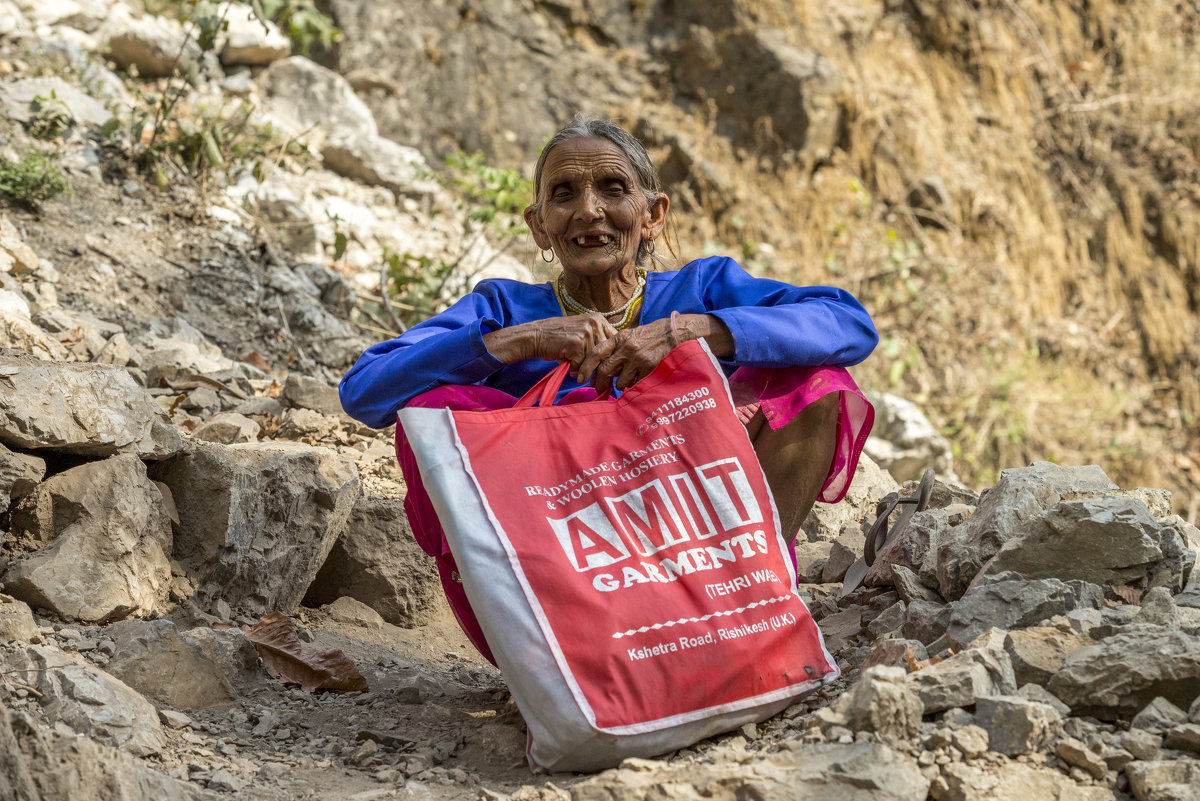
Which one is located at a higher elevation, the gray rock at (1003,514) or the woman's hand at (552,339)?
the woman's hand at (552,339)

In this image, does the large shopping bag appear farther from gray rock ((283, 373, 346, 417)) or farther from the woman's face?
gray rock ((283, 373, 346, 417))

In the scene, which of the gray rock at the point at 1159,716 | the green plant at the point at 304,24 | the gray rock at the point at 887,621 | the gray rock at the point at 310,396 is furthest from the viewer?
the green plant at the point at 304,24

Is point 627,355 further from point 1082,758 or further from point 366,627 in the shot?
point 366,627

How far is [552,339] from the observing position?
6.73 feet

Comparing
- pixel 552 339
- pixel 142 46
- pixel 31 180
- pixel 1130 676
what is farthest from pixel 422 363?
pixel 142 46

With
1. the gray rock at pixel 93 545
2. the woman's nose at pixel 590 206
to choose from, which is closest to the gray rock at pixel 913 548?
the woman's nose at pixel 590 206

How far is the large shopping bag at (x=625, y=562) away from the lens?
167 centimetres

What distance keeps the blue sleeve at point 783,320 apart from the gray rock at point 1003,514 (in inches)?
16.5

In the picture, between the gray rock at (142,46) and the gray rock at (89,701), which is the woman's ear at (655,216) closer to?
the gray rock at (89,701)

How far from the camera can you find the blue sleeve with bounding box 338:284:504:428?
6.71 ft

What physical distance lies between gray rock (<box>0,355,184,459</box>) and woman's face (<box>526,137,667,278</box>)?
1.06 m

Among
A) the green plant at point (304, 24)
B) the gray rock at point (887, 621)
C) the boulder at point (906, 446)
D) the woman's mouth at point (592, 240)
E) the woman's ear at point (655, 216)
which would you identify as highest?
the green plant at point (304, 24)

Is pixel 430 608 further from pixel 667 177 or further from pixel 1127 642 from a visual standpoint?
pixel 667 177

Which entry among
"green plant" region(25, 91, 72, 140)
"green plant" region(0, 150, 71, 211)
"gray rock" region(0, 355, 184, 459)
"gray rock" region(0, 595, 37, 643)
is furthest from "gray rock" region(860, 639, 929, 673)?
"green plant" region(25, 91, 72, 140)
